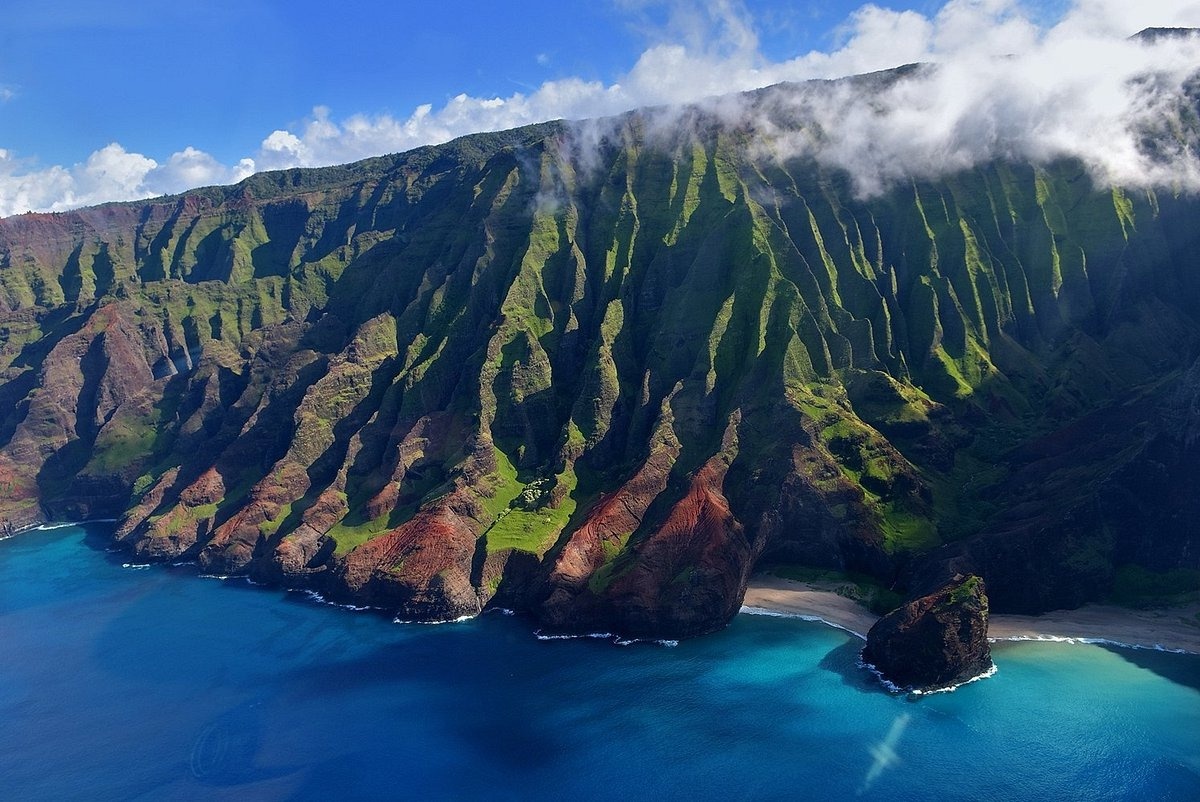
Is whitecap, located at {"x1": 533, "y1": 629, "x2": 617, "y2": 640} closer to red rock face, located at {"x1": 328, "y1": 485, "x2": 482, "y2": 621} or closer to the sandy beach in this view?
red rock face, located at {"x1": 328, "y1": 485, "x2": 482, "y2": 621}

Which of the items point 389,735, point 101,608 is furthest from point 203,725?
point 101,608

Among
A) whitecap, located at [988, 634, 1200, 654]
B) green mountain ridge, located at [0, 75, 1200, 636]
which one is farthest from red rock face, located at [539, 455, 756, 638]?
whitecap, located at [988, 634, 1200, 654]

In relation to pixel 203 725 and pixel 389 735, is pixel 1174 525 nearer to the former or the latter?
pixel 389 735

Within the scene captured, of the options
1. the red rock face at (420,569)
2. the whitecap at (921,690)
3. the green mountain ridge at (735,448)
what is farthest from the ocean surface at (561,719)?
the green mountain ridge at (735,448)

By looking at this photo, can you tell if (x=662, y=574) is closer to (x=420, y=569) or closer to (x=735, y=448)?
(x=735, y=448)

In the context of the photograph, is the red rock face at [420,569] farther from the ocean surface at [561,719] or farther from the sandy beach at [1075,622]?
the sandy beach at [1075,622]

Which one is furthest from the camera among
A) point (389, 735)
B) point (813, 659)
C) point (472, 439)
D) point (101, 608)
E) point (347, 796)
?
point (472, 439)

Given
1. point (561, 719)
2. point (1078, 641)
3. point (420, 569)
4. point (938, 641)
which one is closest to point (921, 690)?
point (938, 641)
